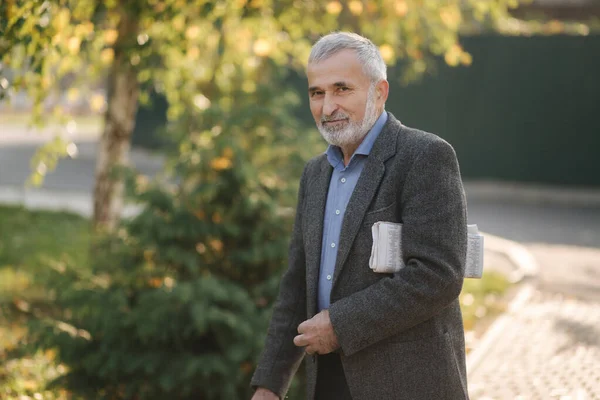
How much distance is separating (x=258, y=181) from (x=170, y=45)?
1.31 meters

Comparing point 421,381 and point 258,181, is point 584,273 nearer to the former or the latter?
point 258,181

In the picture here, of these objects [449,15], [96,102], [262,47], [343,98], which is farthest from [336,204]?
[96,102]

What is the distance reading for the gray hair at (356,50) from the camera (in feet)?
9.10

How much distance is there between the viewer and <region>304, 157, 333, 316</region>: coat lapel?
9.58ft

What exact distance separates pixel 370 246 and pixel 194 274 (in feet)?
10.3

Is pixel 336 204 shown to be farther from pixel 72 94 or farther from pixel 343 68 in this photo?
pixel 72 94

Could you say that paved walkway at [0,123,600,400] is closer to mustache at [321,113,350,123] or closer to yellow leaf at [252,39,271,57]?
yellow leaf at [252,39,271,57]

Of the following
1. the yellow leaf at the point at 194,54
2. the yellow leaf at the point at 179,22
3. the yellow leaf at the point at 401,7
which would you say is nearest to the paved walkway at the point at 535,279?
the yellow leaf at the point at 179,22

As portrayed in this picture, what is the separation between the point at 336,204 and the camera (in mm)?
2906

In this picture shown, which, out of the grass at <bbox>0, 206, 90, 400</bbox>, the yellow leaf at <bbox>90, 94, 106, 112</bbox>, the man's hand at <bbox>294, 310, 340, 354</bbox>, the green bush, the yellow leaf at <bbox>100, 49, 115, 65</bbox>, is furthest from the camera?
the yellow leaf at <bbox>90, 94, 106, 112</bbox>

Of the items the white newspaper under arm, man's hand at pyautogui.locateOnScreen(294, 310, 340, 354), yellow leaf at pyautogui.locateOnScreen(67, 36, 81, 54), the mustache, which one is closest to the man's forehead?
the mustache

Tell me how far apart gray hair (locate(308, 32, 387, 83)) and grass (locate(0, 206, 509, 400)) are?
11.5 feet

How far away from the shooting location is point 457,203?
2.65 m

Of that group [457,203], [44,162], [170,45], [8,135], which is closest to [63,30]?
[170,45]
